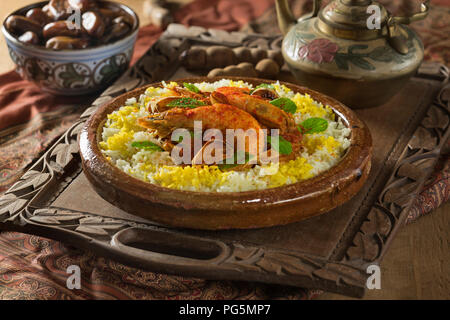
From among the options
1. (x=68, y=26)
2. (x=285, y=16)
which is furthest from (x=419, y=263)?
(x=68, y=26)

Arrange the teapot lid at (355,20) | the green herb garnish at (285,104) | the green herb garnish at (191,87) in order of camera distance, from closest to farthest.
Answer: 1. the green herb garnish at (285,104)
2. the green herb garnish at (191,87)
3. the teapot lid at (355,20)

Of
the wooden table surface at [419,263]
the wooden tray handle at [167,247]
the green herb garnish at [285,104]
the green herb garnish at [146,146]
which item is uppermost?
the green herb garnish at [146,146]

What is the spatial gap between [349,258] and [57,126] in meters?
1.82

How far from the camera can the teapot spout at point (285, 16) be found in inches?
121

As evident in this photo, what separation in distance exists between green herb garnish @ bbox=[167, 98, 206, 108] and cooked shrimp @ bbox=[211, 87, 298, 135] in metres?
0.06

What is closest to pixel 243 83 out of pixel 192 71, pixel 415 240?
pixel 192 71

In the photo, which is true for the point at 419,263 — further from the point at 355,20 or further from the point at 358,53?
the point at 355,20

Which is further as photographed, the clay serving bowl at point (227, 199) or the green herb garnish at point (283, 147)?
the green herb garnish at point (283, 147)

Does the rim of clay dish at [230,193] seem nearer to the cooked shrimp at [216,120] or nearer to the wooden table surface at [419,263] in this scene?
the cooked shrimp at [216,120]

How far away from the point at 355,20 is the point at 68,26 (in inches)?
60.4

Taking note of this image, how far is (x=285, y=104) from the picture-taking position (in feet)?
7.70

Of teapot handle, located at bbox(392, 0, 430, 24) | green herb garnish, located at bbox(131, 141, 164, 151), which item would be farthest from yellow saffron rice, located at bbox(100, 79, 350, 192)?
teapot handle, located at bbox(392, 0, 430, 24)

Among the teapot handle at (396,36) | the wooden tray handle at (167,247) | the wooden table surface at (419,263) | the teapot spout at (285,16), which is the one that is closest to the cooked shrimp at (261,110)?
the wooden tray handle at (167,247)

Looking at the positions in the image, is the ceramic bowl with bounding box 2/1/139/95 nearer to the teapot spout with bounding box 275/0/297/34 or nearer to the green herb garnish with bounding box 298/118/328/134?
the teapot spout with bounding box 275/0/297/34
